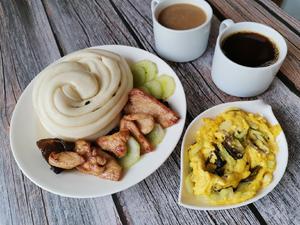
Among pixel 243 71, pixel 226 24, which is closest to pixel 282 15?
pixel 226 24

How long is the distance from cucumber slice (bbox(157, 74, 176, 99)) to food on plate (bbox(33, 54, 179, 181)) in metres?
0.06

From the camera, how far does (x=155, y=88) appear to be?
3.33 ft

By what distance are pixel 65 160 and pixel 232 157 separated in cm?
44

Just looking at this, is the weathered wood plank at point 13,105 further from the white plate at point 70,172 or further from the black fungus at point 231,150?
the black fungus at point 231,150

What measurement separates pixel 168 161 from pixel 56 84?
40cm

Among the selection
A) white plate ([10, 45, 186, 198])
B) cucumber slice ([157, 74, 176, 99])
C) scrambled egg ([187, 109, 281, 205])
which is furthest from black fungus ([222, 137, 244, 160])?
cucumber slice ([157, 74, 176, 99])

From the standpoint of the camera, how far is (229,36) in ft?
3.43

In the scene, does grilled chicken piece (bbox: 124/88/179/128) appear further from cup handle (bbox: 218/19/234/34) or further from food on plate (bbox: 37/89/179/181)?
cup handle (bbox: 218/19/234/34)

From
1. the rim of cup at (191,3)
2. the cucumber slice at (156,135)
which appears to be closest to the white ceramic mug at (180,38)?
the rim of cup at (191,3)

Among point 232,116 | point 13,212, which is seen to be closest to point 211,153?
point 232,116

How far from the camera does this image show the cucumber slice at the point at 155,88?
101 cm

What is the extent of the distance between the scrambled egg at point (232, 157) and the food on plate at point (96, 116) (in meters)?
0.12

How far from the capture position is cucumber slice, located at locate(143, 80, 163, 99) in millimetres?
1006

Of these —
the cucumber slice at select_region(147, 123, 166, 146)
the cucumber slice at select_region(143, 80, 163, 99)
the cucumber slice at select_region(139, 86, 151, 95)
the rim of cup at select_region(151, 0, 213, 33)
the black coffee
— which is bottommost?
the cucumber slice at select_region(147, 123, 166, 146)
